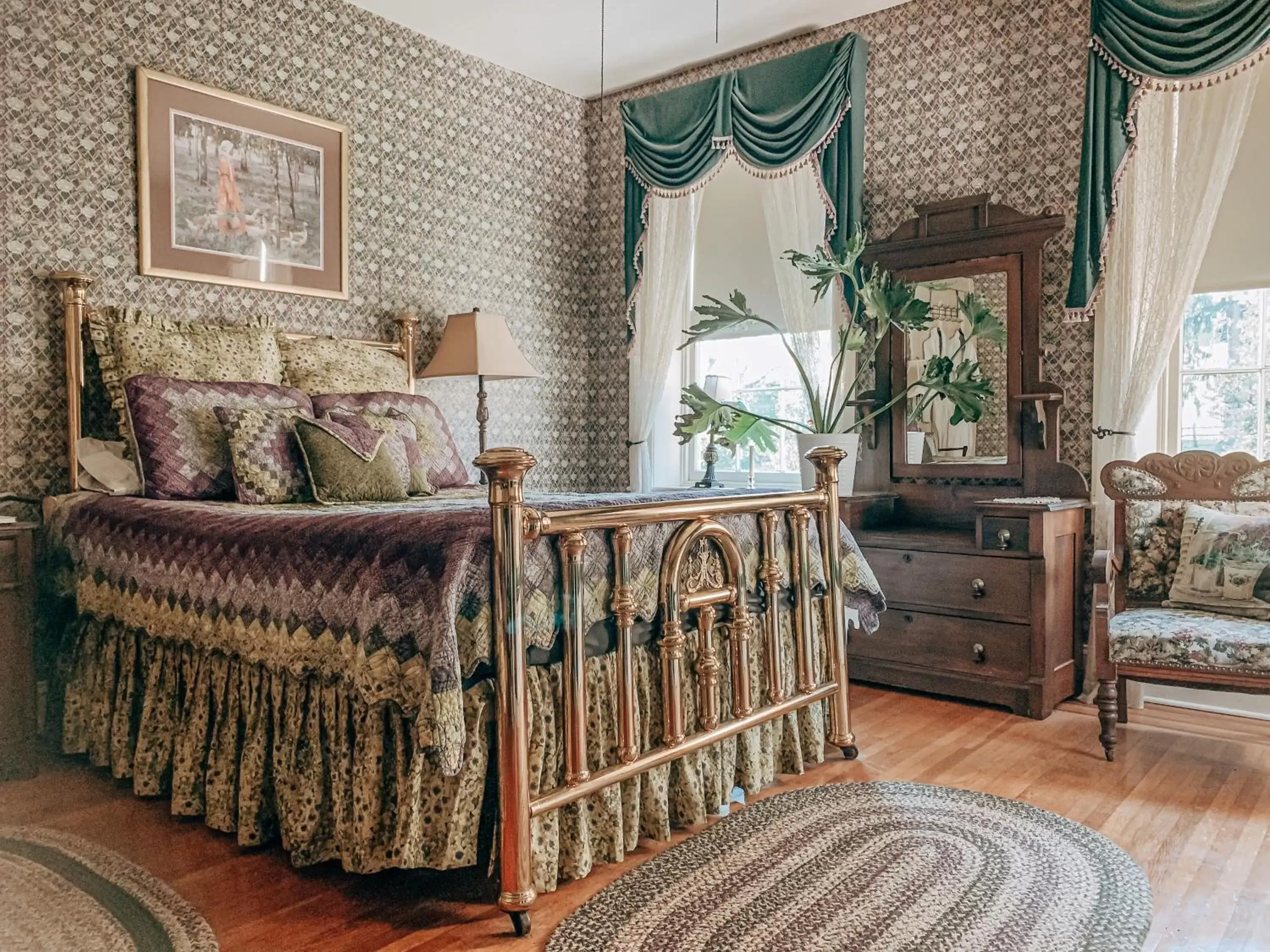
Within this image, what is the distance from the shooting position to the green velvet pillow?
2961mm

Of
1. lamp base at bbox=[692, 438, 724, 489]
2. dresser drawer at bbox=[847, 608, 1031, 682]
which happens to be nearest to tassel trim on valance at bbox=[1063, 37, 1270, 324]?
dresser drawer at bbox=[847, 608, 1031, 682]

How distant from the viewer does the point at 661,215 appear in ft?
15.8

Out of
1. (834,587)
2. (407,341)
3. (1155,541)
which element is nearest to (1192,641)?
(1155,541)

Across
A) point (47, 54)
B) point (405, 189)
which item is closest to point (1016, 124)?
point (405, 189)

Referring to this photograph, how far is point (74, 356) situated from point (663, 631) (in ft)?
7.49

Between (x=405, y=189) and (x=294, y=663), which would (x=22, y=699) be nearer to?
(x=294, y=663)

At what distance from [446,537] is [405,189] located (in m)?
2.92

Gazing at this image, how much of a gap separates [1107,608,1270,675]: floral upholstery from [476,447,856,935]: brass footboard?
80 cm

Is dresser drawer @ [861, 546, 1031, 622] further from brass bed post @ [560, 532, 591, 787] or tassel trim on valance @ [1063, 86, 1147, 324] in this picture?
brass bed post @ [560, 532, 591, 787]

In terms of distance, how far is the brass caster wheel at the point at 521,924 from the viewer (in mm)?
1779

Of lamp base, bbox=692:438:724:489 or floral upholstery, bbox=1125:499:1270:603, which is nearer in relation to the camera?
floral upholstery, bbox=1125:499:1270:603

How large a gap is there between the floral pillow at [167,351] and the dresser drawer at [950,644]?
2465 millimetres

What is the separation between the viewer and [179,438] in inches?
117

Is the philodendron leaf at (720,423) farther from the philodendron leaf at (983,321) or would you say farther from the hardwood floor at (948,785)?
the hardwood floor at (948,785)
